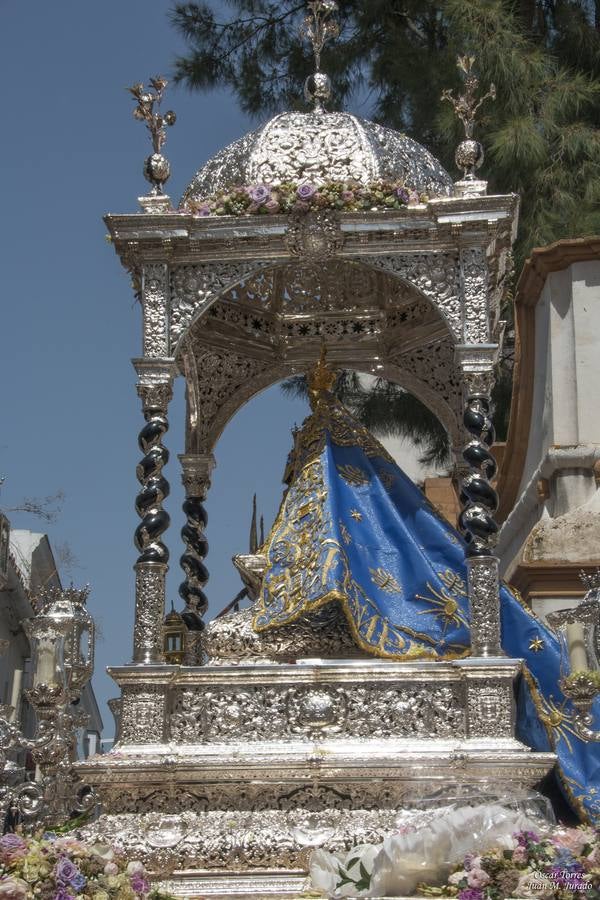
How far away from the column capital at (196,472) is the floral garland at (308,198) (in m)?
2.58

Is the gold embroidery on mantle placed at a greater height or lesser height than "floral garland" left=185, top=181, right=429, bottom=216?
lesser

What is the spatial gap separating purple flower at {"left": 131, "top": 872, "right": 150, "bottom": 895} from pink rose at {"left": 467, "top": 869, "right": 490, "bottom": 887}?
167cm

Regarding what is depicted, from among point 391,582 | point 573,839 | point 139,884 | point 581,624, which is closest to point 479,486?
point 391,582

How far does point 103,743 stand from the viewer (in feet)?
32.8

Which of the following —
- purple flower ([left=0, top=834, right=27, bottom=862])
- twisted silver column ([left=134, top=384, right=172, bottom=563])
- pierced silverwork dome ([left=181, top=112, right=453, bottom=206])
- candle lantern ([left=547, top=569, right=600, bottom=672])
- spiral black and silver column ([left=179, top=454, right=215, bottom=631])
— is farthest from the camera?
spiral black and silver column ([left=179, top=454, right=215, bottom=631])

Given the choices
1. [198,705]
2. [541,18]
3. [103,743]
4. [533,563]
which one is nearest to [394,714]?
[198,705]

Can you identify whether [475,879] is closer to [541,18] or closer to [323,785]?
[323,785]

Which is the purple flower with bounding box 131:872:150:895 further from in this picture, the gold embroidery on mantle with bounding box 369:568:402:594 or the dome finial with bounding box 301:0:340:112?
the dome finial with bounding box 301:0:340:112

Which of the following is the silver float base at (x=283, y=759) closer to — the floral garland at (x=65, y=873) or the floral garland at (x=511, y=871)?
the floral garland at (x=511, y=871)

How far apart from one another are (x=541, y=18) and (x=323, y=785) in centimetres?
1467

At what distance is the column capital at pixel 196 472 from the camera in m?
12.3

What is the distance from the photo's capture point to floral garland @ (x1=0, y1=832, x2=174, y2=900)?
7102 mm

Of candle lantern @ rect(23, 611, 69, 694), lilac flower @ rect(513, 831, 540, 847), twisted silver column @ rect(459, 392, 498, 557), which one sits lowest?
lilac flower @ rect(513, 831, 540, 847)

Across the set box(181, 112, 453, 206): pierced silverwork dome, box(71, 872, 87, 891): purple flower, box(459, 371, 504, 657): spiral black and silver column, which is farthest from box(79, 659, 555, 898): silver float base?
box(181, 112, 453, 206): pierced silverwork dome
